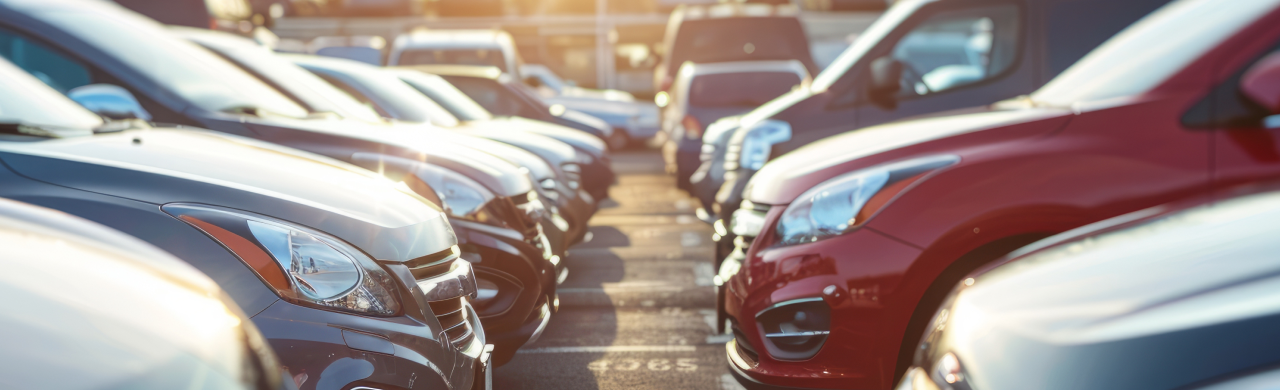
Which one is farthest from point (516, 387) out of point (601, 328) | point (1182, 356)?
point (1182, 356)

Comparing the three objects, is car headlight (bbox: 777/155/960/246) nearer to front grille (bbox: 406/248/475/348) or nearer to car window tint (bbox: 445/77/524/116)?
front grille (bbox: 406/248/475/348)

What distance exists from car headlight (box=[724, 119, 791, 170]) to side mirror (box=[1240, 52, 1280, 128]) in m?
3.22

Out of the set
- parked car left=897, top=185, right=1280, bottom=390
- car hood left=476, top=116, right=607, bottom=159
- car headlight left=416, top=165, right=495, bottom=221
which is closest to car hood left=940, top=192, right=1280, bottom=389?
parked car left=897, top=185, right=1280, bottom=390

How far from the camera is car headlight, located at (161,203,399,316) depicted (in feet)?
7.53

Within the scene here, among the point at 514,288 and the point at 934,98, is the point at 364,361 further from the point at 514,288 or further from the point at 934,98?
the point at 934,98

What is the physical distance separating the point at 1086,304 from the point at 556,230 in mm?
3716

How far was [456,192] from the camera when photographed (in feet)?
13.2

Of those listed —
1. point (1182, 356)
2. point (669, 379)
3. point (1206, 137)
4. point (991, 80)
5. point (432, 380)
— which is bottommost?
point (669, 379)

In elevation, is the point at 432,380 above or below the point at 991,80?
below

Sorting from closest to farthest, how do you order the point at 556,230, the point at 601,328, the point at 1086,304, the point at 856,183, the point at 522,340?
the point at 1086,304 → the point at 856,183 → the point at 522,340 → the point at 601,328 → the point at 556,230

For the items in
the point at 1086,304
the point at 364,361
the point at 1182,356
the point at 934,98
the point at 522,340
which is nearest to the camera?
the point at 1182,356

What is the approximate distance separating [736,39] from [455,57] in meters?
3.76

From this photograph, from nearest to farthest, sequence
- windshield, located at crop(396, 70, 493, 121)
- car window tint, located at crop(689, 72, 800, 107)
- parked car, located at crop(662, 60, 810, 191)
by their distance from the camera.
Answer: windshield, located at crop(396, 70, 493, 121) < parked car, located at crop(662, 60, 810, 191) < car window tint, located at crop(689, 72, 800, 107)

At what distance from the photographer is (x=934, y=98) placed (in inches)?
211
